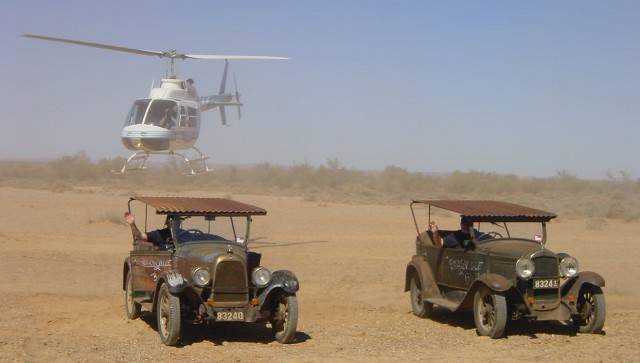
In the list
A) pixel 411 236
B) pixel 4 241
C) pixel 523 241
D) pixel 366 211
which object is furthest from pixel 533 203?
pixel 523 241

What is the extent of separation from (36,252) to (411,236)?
44.0ft

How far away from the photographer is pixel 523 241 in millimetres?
13219

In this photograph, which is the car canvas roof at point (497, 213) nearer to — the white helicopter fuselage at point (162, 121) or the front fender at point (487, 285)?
the front fender at point (487, 285)

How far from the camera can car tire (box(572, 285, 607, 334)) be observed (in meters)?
12.5

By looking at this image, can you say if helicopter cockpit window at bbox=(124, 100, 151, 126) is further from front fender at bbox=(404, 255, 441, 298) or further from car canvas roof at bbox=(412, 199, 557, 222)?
car canvas roof at bbox=(412, 199, 557, 222)

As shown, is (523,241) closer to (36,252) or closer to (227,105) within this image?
(36,252)

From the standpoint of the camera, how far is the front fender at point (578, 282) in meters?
12.5

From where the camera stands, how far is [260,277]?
1168 cm

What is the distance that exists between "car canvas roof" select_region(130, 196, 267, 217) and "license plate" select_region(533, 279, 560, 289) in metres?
3.98

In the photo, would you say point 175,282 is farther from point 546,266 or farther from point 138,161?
point 138,161

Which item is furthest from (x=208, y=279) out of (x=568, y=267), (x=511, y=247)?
(x=568, y=267)

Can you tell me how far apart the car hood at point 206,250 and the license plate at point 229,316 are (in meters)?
0.71

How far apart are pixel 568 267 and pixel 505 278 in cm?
102

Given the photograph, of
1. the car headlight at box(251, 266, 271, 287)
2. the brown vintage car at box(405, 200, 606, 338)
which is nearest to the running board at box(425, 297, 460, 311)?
the brown vintage car at box(405, 200, 606, 338)
